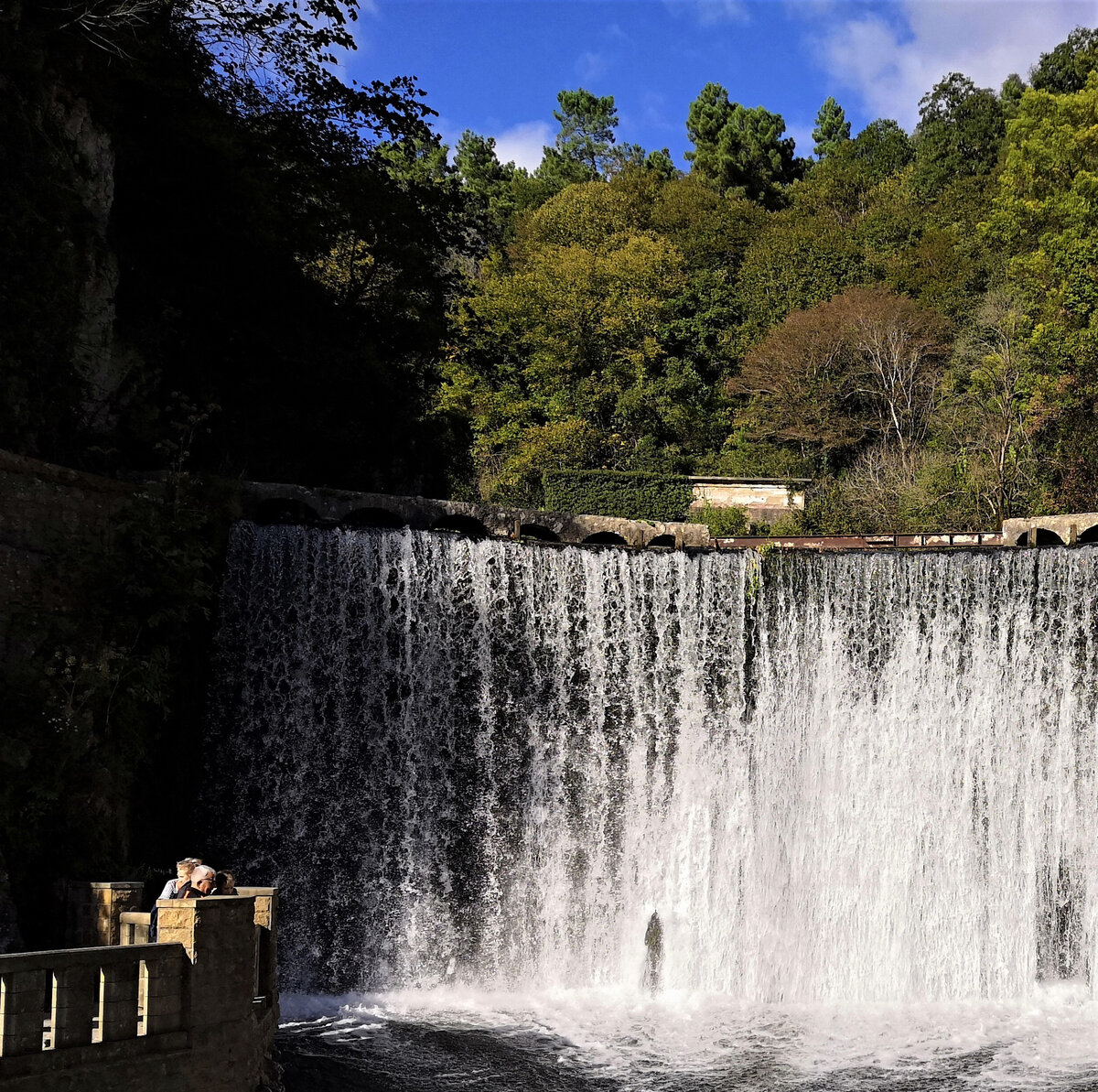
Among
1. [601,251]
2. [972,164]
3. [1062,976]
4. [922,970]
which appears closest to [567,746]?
[922,970]

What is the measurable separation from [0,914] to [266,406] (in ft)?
38.4

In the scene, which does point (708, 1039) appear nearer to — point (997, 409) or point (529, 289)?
point (997, 409)

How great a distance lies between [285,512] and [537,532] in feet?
14.9

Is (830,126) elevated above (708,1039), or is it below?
above

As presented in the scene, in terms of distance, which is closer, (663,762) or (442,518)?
(663,762)

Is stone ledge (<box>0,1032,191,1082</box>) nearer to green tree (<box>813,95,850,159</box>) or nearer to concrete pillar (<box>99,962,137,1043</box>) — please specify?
concrete pillar (<box>99,962,137,1043</box>)

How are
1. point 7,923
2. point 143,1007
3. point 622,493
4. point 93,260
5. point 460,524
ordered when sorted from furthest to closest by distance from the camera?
1. point 622,493
2. point 460,524
3. point 93,260
4. point 7,923
5. point 143,1007

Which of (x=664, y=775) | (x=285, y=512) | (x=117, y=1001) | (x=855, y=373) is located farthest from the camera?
(x=855, y=373)

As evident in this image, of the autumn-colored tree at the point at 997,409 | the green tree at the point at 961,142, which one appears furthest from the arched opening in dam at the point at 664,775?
the green tree at the point at 961,142

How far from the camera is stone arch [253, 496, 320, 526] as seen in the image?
54.9 ft

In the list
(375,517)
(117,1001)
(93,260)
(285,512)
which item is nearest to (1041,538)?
(375,517)

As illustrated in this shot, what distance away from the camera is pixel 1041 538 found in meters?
21.0

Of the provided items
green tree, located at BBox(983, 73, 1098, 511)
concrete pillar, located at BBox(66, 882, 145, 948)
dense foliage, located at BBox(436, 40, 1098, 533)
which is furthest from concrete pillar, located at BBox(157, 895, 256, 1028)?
green tree, located at BBox(983, 73, 1098, 511)

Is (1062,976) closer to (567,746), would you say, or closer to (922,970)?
(922,970)
